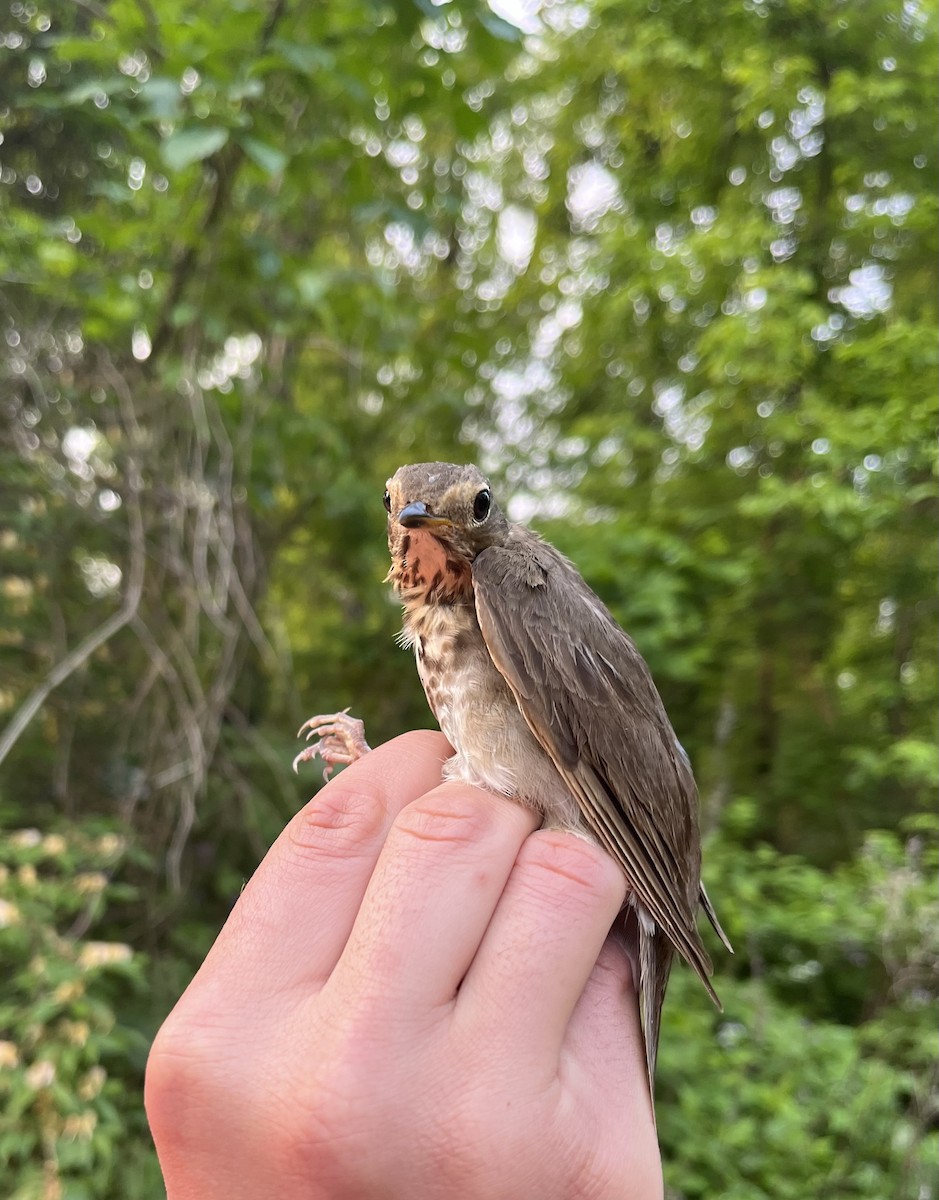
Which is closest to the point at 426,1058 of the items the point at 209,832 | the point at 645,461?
the point at 209,832

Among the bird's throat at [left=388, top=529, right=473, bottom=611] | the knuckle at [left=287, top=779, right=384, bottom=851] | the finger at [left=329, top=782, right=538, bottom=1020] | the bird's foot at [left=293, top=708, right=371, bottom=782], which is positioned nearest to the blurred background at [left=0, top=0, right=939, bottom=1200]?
the bird's foot at [left=293, top=708, right=371, bottom=782]

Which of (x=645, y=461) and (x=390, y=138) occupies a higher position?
(x=390, y=138)

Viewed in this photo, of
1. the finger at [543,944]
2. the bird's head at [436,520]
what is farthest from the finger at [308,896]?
the bird's head at [436,520]

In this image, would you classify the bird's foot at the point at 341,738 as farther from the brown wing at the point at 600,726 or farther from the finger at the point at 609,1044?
the finger at the point at 609,1044

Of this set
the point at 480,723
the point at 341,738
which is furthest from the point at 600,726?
the point at 341,738

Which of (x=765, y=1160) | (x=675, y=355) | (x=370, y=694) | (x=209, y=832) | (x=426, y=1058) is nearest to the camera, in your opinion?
(x=426, y=1058)

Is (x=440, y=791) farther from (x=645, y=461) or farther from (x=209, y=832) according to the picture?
(x=645, y=461)
